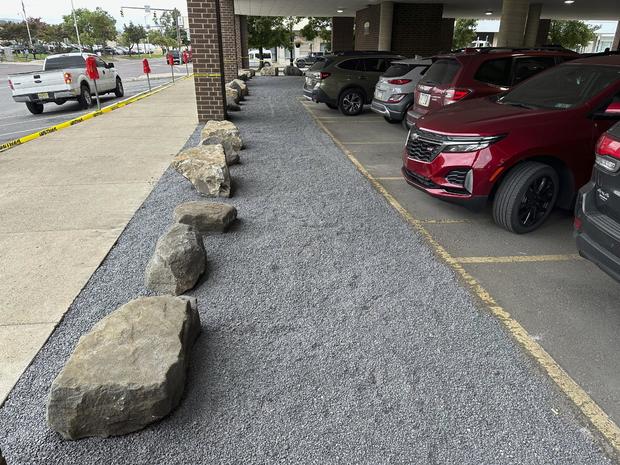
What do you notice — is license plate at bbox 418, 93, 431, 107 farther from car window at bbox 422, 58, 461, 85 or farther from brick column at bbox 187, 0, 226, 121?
brick column at bbox 187, 0, 226, 121

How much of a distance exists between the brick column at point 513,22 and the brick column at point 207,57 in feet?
33.9

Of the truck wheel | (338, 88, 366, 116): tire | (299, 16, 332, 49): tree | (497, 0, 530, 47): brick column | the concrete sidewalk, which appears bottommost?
the concrete sidewalk

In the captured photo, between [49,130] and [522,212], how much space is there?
415 inches

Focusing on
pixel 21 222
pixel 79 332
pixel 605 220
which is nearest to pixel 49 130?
pixel 21 222

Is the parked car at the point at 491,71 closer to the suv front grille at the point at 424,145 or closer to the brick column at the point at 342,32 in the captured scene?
the suv front grille at the point at 424,145

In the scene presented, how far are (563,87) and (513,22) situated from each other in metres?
12.8

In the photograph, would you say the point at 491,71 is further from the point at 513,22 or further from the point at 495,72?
the point at 513,22

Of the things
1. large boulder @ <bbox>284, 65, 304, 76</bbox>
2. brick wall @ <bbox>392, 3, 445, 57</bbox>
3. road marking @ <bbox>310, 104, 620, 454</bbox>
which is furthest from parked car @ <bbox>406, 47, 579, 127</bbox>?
large boulder @ <bbox>284, 65, 304, 76</bbox>

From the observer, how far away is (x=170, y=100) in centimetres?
1708

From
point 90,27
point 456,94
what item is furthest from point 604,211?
point 90,27

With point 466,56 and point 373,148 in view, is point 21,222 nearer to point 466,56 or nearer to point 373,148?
point 373,148

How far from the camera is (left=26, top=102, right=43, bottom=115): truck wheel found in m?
14.4

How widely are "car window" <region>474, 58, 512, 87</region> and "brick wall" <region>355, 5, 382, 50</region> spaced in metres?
15.7

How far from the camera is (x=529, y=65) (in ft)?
25.2
